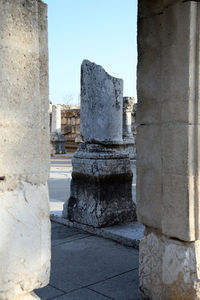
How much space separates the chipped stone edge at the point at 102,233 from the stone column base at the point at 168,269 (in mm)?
1262

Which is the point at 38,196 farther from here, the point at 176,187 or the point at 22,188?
the point at 176,187

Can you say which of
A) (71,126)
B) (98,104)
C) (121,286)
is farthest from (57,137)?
(121,286)

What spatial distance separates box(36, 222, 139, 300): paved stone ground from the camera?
3.05 meters

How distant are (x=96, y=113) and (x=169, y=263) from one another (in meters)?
2.79

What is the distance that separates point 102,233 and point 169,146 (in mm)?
2283

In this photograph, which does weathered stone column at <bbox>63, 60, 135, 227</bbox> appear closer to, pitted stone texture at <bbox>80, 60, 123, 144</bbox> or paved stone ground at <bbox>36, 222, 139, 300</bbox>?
pitted stone texture at <bbox>80, 60, 123, 144</bbox>

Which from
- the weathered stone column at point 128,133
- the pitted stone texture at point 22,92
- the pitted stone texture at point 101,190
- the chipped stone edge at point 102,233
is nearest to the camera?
the pitted stone texture at point 22,92

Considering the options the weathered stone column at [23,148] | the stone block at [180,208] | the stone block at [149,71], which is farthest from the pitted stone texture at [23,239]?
the stone block at [149,71]

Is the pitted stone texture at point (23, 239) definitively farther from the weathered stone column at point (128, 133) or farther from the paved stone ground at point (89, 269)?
the weathered stone column at point (128, 133)

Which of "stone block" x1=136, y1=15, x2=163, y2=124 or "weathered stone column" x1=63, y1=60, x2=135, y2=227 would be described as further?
"weathered stone column" x1=63, y1=60, x2=135, y2=227

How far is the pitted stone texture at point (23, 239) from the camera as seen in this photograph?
158cm

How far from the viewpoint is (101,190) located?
15.8ft

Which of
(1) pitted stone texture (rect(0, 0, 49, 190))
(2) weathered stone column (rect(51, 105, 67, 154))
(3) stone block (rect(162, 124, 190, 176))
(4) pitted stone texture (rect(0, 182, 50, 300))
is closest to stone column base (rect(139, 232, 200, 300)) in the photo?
(3) stone block (rect(162, 124, 190, 176))

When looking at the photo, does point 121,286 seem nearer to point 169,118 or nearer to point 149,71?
point 169,118
